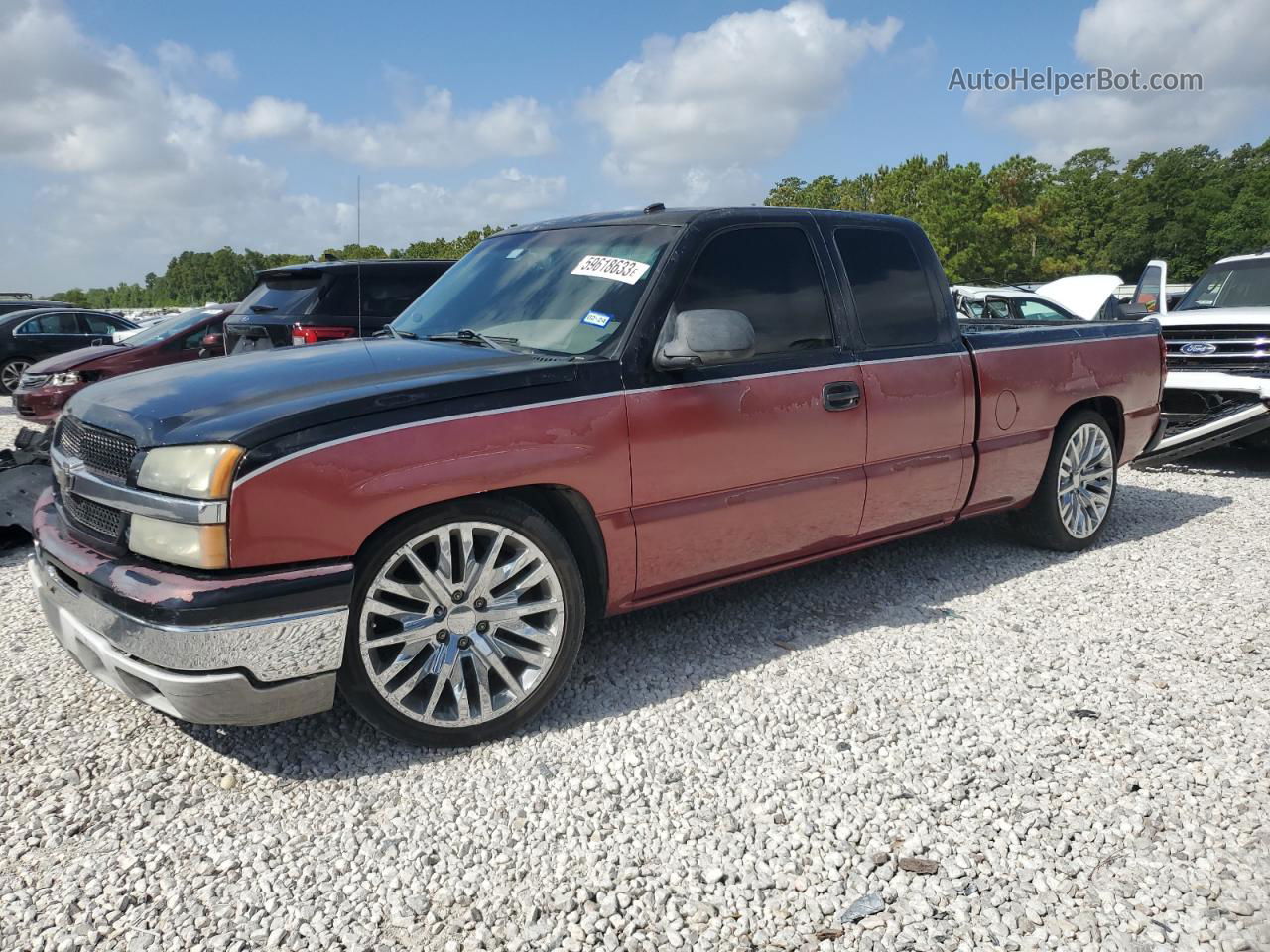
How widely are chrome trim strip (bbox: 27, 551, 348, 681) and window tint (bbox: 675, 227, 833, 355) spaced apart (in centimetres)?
179

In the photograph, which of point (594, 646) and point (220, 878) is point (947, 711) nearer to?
point (594, 646)

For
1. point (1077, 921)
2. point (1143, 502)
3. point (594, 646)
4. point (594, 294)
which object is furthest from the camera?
point (1143, 502)

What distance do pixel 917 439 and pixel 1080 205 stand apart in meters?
80.8

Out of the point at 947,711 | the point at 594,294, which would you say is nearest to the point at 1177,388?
the point at 947,711

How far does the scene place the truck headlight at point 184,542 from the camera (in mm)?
2705

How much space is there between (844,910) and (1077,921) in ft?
1.86

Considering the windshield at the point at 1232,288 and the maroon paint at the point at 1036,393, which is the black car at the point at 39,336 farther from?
the windshield at the point at 1232,288

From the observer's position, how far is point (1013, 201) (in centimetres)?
5994

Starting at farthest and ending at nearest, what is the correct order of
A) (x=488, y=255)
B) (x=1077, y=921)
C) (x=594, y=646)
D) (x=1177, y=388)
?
(x=1177, y=388) → (x=488, y=255) → (x=594, y=646) → (x=1077, y=921)

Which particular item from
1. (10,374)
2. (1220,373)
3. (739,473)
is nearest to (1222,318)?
(1220,373)

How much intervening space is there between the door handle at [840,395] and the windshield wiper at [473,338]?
4.36 feet

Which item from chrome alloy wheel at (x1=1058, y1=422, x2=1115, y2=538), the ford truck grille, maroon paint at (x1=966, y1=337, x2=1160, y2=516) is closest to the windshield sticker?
maroon paint at (x1=966, y1=337, x2=1160, y2=516)

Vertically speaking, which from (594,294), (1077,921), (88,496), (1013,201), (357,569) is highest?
(1013,201)

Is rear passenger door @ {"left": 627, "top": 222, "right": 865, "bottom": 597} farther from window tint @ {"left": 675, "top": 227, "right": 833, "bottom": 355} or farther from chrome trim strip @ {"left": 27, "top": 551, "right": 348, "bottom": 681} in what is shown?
chrome trim strip @ {"left": 27, "top": 551, "right": 348, "bottom": 681}
